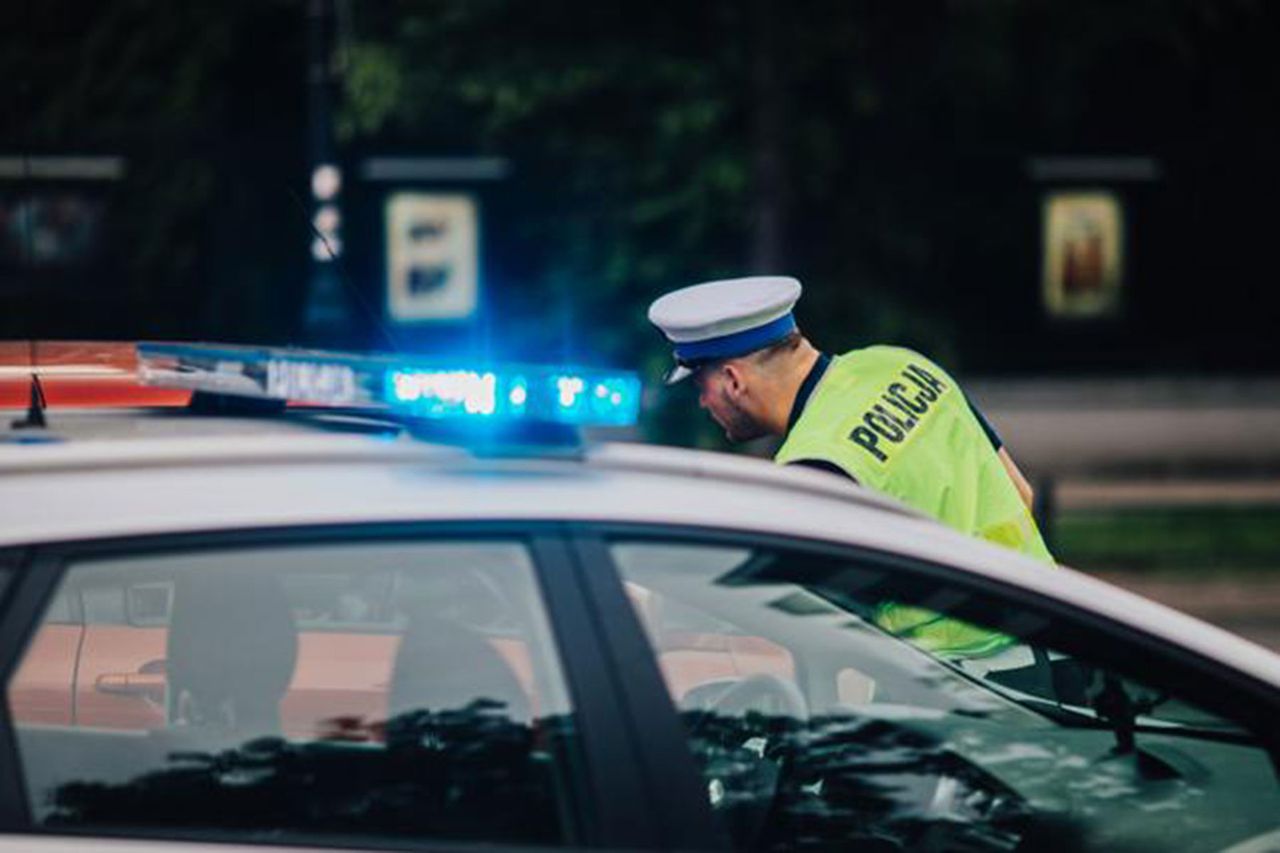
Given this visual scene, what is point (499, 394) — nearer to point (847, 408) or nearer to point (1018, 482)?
point (847, 408)

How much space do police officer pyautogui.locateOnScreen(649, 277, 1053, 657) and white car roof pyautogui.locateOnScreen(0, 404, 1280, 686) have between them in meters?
1.09

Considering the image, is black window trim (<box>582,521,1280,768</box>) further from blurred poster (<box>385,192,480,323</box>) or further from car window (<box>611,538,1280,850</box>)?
blurred poster (<box>385,192,480,323</box>)

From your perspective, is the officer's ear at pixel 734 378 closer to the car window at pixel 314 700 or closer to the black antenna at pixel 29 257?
the black antenna at pixel 29 257

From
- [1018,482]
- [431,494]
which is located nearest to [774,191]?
[1018,482]

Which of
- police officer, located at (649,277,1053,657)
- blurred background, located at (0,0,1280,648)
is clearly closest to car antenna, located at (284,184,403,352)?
police officer, located at (649,277,1053,657)

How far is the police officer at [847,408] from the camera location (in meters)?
3.98

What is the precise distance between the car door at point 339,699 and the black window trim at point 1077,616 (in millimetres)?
142

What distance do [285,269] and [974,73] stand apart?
523 cm

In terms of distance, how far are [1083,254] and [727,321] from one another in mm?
21608

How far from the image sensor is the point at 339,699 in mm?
2623

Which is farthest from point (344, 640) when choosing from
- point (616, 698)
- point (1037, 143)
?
point (1037, 143)

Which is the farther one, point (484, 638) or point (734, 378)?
point (734, 378)

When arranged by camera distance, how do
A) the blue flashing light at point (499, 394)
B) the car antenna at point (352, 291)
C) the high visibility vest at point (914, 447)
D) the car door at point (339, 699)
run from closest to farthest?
the car door at point (339, 699)
the blue flashing light at point (499, 394)
the car antenna at point (352, 291)
the high visibility vest at point (914, 447)

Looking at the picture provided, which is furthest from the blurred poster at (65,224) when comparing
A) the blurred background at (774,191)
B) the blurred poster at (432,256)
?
the blurred poster at (432,256)
